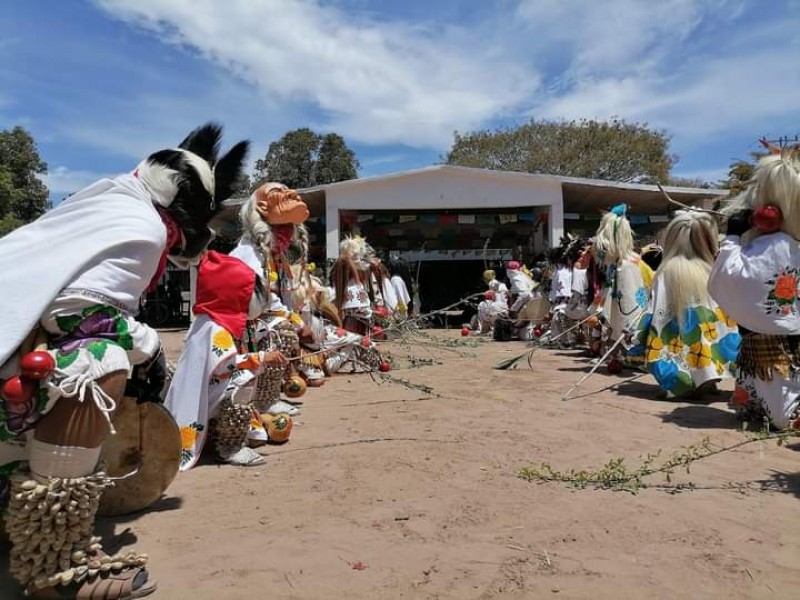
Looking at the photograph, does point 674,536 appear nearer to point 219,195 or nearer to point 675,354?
point 219,195

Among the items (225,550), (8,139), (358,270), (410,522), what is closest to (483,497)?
(410,522)

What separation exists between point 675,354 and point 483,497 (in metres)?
3.25

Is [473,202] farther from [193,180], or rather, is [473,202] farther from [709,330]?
[193,180]

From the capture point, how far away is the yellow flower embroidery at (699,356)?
5516 millimetres

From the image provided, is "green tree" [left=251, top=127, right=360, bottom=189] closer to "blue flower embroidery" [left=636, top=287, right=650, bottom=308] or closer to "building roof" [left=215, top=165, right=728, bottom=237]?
"building roof" [left=215, top=165, right=728, bottom=237]

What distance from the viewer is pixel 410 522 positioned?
289 centimetres

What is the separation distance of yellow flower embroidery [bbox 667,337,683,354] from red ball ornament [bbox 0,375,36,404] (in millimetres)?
5119

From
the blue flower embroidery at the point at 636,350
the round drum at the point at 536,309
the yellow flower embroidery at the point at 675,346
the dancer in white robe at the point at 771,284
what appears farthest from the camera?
the round drum at the point at 536,309

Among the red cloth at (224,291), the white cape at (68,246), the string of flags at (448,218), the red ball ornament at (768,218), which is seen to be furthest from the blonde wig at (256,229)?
the string of flags at (448,218)

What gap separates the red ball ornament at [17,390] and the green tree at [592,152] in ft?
92.5

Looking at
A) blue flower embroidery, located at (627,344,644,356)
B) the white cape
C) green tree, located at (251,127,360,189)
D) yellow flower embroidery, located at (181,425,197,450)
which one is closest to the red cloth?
yellow flower embroidery, located at (181,425,197,450)

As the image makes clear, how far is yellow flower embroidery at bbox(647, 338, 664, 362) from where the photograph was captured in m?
5.76

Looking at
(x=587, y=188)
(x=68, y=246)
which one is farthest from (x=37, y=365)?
(x=587, y=188)

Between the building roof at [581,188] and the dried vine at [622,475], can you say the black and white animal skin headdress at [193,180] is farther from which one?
the building roof at [581,188]
